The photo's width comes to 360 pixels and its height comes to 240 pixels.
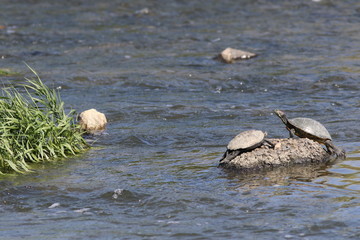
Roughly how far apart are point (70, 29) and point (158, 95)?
7.58 meters

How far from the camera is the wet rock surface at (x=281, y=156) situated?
776cm

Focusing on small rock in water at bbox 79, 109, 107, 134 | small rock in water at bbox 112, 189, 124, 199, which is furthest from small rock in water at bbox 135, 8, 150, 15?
small rock in water at bbox 112, 189, 124, 199

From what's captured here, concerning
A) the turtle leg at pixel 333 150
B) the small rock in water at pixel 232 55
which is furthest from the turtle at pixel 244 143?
the small rock in water at pixel 232 55

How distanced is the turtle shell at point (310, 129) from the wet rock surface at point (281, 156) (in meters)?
0.11

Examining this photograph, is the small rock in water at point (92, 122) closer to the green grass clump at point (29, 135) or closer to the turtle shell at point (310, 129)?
the green grass clump at point (29, 135)

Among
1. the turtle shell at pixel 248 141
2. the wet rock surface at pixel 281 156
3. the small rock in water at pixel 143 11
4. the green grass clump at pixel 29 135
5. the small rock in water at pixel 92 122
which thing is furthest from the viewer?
the small rock in water at pixel 143 11

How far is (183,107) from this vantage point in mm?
11961

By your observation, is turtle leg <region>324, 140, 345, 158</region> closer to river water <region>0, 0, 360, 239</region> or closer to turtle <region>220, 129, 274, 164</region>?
river water <region>0, 0, 360, 239</region>

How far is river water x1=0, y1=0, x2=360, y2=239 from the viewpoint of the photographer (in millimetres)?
6246

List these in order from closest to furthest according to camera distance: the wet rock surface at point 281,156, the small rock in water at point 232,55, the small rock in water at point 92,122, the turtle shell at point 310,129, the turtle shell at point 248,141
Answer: the turtle shell at point 248,141, the wet rock surface at point 281,156, the turtle shell at point 310,129, the small rock in water at point 92,122, the small rock in water at point 232,55

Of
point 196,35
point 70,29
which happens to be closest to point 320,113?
point 196,35

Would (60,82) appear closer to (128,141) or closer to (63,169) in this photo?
(128,141)

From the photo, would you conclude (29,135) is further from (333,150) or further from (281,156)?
(333,150)

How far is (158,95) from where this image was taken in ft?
42.8
